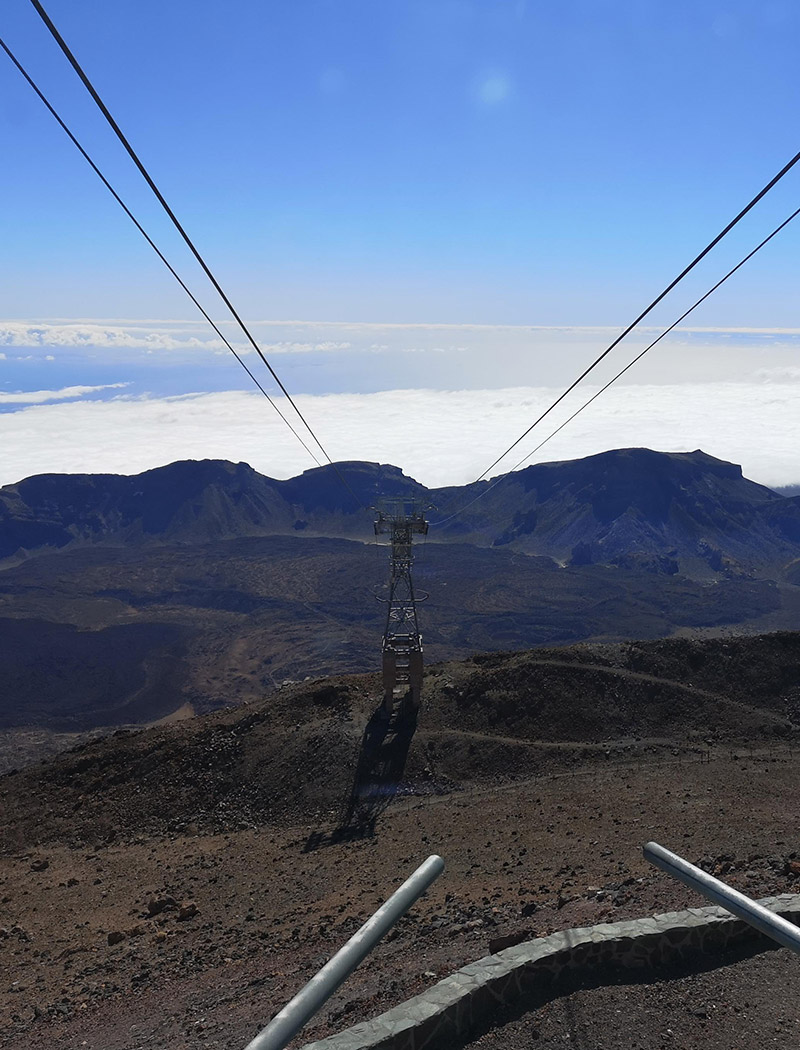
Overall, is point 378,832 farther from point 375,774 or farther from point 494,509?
point 494,509

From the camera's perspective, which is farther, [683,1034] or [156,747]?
[156,747]

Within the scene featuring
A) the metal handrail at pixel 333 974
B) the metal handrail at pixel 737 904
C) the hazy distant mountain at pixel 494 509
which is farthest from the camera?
the hazy distant mountain at pixel 494 509

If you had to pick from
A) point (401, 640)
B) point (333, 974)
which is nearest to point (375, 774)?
point (401, 640)

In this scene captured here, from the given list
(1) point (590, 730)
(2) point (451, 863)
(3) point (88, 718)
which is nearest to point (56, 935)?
(2) point (451, 863)

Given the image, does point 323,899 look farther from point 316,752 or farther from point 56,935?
point 316,752

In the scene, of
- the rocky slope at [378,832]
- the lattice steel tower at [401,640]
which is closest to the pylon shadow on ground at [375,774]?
the rocky slope at [378,832]

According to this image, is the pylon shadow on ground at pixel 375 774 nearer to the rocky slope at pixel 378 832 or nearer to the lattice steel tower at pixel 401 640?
the rocky slope at pixel 378 832
